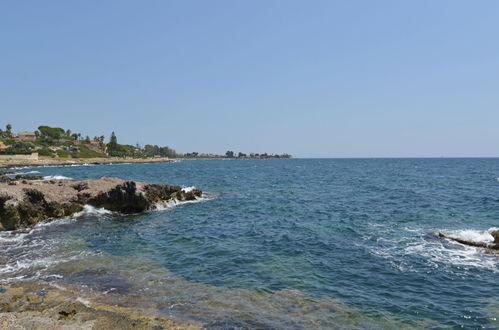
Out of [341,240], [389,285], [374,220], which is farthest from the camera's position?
[374,220]

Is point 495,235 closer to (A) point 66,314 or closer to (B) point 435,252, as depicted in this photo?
(B) point 435,252

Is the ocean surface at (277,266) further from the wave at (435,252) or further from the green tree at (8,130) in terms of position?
the green tree at (8,130)

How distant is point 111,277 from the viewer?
1525cm

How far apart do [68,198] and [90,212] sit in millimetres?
2475

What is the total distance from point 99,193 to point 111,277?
20.5 m

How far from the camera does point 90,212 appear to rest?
32.3m

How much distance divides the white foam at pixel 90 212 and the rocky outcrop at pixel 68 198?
1.21 ft

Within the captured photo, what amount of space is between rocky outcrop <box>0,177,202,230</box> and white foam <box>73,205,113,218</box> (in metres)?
0.37

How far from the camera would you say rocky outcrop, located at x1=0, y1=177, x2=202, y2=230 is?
25781 mm

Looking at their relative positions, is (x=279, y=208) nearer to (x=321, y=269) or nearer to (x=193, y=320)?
(x=321, y=269)

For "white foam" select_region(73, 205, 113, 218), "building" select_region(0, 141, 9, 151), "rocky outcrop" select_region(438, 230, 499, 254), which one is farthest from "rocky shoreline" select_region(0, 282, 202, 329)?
"building" select_region(0, 141, 9, 151)

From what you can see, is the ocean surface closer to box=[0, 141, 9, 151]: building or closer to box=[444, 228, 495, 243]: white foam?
box=[444, 228, 495, 243]: white foam

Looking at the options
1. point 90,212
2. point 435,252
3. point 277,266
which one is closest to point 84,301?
point 277,266

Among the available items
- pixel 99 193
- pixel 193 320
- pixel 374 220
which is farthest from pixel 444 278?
pixel 99 193
